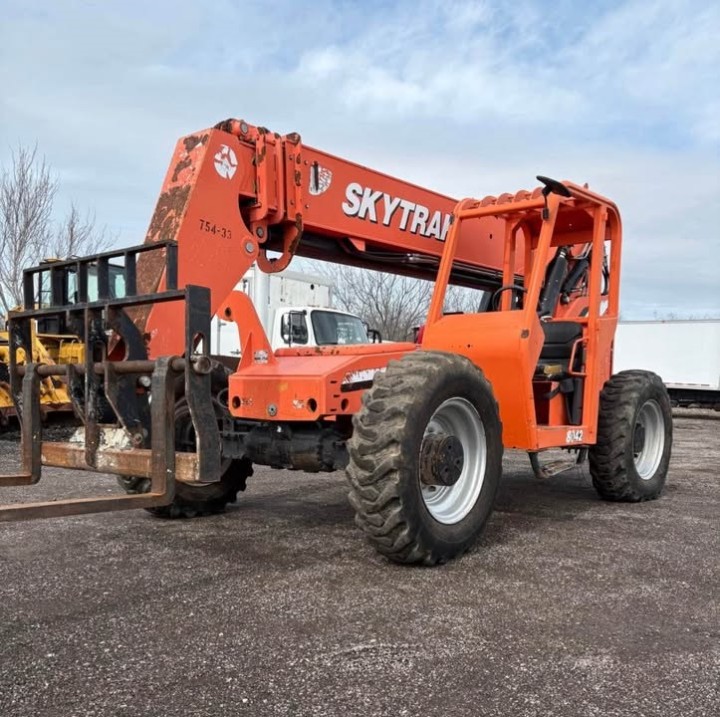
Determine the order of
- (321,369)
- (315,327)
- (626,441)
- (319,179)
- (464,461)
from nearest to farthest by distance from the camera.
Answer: (321,369)
(464,461)
(319,179)
(626,441)
(315,327)

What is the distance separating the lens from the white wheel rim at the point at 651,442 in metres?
7.15

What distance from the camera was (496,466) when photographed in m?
5.06

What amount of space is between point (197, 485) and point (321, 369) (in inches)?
62.7

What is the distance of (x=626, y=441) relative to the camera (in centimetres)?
645

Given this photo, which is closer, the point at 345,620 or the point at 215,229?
the point at 345,620

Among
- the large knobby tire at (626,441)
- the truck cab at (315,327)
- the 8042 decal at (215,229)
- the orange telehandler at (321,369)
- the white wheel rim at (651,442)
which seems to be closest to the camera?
the orange telehandler at (321,369)

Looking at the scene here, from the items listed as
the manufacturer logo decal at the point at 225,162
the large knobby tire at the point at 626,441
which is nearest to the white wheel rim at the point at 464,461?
the large knobby tire at the point at 626,441

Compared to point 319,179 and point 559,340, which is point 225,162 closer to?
point 319,179

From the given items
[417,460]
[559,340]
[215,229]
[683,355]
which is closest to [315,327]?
[559,340]

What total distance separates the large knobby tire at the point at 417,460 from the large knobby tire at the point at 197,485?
1319 millimetres

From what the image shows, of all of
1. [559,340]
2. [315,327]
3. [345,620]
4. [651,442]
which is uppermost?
[315,327]

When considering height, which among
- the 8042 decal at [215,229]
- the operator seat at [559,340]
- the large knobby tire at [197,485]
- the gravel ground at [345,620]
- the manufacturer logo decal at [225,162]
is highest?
the manufacturer logo decal at [225,162]

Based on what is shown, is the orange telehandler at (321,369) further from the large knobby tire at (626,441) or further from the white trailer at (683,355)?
the white trailer at (683,355)

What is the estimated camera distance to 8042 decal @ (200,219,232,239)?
4.79 m
